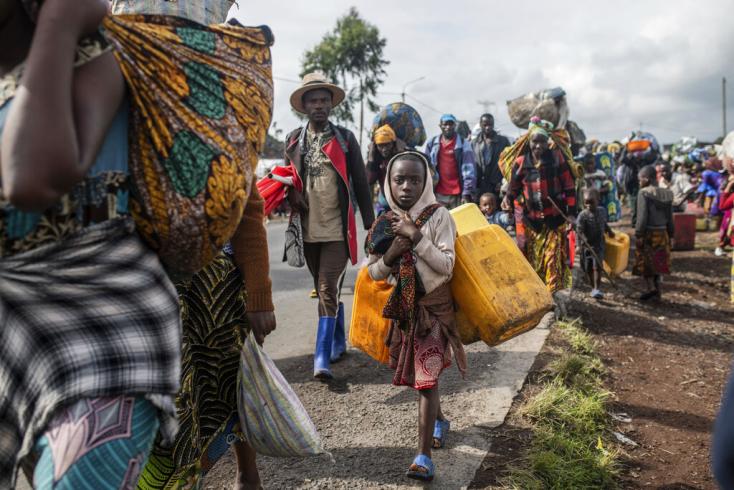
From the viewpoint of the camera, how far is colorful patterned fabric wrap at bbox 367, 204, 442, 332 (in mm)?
3016

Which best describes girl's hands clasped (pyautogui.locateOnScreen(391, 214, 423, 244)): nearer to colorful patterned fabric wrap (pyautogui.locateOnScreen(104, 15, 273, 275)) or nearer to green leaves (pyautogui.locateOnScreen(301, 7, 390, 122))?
colorful patterned fabric wrap (pyautogui.locateOnScreen(104, 15, 273, 275))

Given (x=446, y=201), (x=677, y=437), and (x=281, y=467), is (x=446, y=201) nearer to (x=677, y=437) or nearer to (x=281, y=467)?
(x=677, y=437)

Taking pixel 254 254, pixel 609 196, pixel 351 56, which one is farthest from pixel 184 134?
pixel 351 56

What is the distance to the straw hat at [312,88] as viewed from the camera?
452cm

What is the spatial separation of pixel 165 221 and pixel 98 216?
5.6 inches

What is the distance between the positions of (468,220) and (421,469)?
52.4 inches

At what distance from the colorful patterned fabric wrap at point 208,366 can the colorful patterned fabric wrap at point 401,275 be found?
95 centimetres

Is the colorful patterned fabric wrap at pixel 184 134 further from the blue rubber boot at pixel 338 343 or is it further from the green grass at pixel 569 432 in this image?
the blue rubber boot at pixel 338 343

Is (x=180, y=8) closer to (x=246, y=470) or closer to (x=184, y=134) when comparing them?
(x=184, y=134)

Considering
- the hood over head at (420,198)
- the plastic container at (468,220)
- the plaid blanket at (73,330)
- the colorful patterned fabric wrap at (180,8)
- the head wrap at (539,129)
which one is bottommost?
the plaid blanket at (73,330)

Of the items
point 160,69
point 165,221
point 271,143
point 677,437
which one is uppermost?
point 271,143

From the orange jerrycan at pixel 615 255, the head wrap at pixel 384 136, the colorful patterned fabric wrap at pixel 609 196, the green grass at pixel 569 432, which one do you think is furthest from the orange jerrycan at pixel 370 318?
the colorful patterned fabric wrap at pixel 609 196

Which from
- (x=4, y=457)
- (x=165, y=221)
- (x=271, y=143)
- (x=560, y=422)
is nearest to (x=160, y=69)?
(x=165, y=221)

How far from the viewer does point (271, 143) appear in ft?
120
